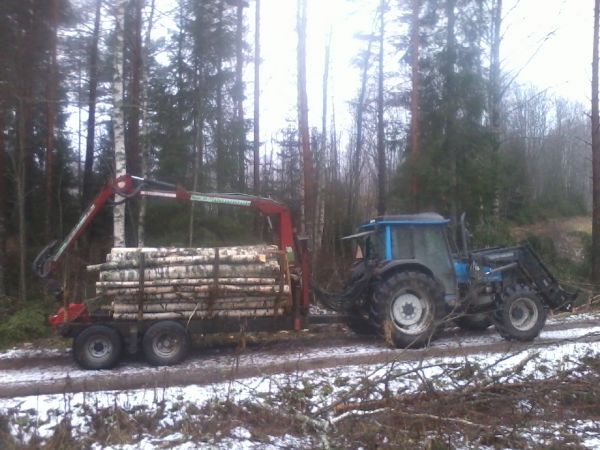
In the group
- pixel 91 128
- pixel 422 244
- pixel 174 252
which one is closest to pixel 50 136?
pixel 91 128

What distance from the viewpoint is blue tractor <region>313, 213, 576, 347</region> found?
10.9 metres

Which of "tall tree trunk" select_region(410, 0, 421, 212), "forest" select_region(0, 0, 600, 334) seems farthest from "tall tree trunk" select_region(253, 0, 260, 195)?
"tall tree trunk" select_region(410, 0, 421, 212)

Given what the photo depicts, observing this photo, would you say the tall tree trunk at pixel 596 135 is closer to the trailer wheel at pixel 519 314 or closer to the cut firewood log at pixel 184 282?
the trailer wheel at pixel 519 314

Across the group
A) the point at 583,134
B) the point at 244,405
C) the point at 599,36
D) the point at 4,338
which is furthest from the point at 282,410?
the point at 583,134

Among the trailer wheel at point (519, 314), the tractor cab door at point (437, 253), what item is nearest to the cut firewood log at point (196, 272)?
the tractor cab door at point (437, 253)

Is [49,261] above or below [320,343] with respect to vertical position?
above

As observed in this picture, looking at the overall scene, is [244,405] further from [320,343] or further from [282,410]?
[320,343]

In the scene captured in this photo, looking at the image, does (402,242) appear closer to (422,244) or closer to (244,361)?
(422,244)

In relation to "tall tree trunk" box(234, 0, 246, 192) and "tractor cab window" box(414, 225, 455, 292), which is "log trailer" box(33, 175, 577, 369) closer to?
"tractor cab window" box(414, 225, 455, 292)

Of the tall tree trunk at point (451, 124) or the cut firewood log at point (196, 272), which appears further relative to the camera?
the tall tree trunk at point (451, 124)

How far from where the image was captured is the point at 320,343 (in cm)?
1162

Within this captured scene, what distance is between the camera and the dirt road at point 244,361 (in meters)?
8.62

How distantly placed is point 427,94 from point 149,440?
16.9 metres

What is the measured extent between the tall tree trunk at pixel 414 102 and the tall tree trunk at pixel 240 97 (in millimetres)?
5374
